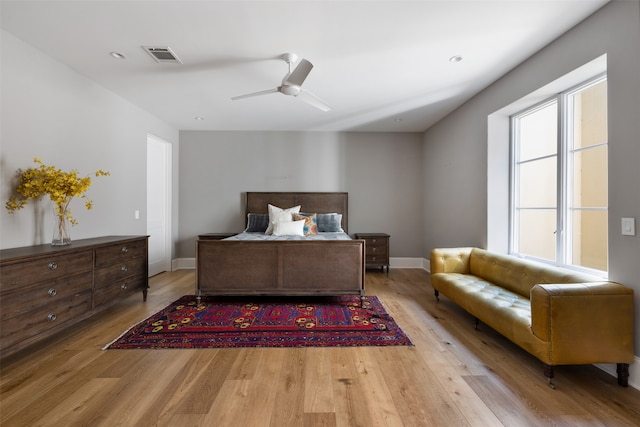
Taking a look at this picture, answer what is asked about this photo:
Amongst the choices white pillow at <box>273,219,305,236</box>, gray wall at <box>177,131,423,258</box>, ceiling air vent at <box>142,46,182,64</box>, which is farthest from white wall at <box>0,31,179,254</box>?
white pillow at <box>273,219,305,236</box>

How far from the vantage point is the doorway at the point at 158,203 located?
4.72 m

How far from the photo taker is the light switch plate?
1.82 meters

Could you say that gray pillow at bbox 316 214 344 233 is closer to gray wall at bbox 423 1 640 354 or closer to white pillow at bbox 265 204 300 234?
white pillow at bbox 265 204 300 234

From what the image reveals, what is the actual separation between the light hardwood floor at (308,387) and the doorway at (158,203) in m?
2.43

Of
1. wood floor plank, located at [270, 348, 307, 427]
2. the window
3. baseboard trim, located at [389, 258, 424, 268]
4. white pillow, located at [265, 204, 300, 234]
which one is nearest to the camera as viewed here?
wood floor plank, located at [270, 348, 307, 427]

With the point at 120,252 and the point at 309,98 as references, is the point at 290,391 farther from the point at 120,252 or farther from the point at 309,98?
the point at 309,98

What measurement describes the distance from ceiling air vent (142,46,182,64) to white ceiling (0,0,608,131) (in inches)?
2.5

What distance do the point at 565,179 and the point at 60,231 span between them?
4.52m

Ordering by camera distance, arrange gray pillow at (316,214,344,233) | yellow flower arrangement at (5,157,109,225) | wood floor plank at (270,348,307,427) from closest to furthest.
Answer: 1. wood floor plank at (270,348,307,427)
2. yellow flower arrangement at (5,157,109,225)
3. gray pillow at (316,214,344,233)

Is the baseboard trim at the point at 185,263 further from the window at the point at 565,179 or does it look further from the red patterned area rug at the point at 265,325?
the window at the point at 565,179

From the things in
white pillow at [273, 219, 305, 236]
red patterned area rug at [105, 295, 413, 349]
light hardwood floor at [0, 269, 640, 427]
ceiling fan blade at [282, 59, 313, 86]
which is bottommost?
light hardwood floor at [0, 269, 640, 427]

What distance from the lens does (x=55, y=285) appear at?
222 cm

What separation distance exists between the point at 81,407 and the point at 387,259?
4.17 meters

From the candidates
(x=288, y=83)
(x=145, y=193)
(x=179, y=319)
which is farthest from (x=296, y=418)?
(x=145, y=193)
